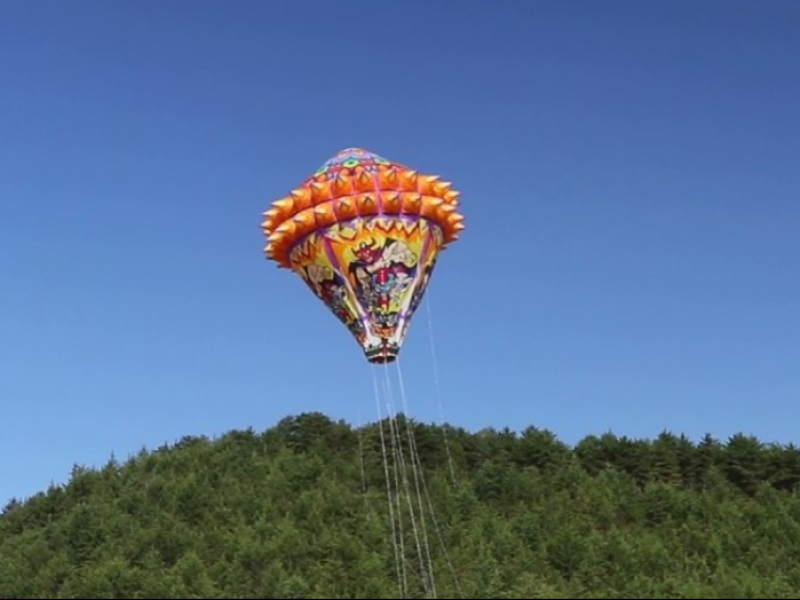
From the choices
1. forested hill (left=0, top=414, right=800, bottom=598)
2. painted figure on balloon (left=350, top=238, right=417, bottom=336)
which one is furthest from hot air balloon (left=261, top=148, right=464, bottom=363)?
forested hill (left=0, top=414, right=800, bottom=598)

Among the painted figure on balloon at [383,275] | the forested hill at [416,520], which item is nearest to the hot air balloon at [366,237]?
the painted figure on balloon at [383,275]

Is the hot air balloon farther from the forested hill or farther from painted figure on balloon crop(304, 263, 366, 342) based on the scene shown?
the forested hill

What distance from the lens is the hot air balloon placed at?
19438 mm

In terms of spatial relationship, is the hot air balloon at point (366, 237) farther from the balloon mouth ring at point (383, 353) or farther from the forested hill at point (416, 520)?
the forested hill at point (416, 520)

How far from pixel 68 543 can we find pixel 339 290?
33.2 feet

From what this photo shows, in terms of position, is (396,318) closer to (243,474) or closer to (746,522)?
(243,474)

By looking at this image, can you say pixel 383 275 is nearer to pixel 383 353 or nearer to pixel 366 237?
pixel 366 237

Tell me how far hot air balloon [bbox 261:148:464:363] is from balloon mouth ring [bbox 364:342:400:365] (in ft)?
0.07

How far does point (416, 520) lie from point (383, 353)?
6.72 meters

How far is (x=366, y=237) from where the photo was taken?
1939 centimetres

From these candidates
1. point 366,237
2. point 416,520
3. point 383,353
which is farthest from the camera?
point 416,520

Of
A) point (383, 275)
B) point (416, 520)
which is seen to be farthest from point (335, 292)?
point (416, 520)

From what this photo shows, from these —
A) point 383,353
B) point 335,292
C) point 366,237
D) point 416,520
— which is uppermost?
point 366,237

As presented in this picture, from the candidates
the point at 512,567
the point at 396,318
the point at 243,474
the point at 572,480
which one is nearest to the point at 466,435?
the point at 572,480
